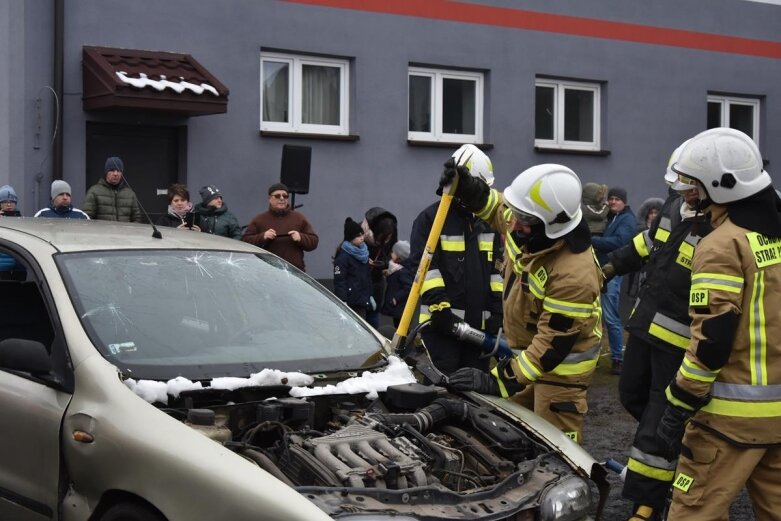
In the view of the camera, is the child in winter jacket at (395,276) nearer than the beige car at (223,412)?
No

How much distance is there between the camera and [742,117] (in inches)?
683

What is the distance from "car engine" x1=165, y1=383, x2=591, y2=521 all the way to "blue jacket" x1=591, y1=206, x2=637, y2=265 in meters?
6.57

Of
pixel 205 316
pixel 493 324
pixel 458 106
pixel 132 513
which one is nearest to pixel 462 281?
pixel 493 324

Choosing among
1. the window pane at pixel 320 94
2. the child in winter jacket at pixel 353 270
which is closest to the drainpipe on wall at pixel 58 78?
the window pane at pixel 320 94

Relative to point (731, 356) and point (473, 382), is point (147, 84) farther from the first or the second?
point (731, 356)

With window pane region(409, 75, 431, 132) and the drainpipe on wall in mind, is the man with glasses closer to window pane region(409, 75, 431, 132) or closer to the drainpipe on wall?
the drainpipe on wall

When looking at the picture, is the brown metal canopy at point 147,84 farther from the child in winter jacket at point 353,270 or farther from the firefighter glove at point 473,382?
the firefighter glove at point 473,382

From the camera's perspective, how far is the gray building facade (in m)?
11.6

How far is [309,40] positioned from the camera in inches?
515

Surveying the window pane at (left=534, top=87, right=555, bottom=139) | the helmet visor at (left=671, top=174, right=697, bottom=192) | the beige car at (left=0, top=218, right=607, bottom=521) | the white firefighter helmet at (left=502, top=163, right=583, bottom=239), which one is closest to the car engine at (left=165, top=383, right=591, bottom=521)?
the beige car at (left=0, top=218, right=607, bottom=521)

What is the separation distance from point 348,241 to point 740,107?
888 cm

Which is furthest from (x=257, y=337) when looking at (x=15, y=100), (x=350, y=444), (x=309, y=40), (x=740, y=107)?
(x=740, y=107)

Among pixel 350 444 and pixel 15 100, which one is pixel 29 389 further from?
pixel 15 100

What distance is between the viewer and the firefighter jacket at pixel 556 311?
5.27 m
